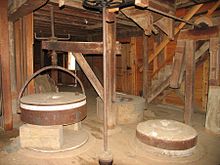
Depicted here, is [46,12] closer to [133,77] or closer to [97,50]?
[97,50]

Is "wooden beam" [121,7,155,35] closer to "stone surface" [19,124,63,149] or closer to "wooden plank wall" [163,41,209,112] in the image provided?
"wooden plank wall" [163,41,209,112]

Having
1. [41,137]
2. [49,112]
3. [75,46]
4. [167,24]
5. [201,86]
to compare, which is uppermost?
[167,24]

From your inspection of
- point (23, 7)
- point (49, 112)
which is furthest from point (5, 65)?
point (49, 112)

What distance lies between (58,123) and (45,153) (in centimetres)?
55

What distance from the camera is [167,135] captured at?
11.6 ft

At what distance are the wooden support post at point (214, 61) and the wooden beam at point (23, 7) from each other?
337cm

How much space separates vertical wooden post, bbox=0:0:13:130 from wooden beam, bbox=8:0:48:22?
0.18m

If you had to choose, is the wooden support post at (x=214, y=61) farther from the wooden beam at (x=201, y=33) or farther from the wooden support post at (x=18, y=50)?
the wooden support post at (x=18, y=50)

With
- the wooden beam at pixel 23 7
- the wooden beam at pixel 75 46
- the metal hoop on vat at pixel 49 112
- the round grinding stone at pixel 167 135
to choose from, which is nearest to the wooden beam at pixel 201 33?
the round grinding stone at pixel 167 135

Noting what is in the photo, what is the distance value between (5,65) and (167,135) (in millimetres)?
3685

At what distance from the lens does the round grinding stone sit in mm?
3426

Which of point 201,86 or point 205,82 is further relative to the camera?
point 201,86

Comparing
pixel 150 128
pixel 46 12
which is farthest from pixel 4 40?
pixel 150 128

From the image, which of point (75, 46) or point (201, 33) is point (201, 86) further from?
point (75, 46)
